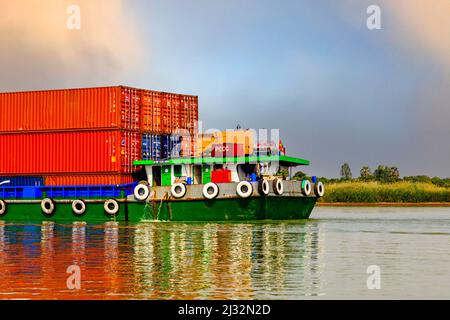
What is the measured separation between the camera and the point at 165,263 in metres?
21.4

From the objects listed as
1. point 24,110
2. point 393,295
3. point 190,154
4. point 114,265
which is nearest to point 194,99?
point 190,154

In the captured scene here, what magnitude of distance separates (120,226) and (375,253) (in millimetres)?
18800

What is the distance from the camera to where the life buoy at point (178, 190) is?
4219 centimetres

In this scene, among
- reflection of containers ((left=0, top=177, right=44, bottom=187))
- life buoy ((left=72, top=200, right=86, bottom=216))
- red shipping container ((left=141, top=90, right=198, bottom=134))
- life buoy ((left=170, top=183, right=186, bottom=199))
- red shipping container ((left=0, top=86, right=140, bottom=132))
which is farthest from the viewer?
reflection of containers ((left=0, top=177, right=44, bottom=187))

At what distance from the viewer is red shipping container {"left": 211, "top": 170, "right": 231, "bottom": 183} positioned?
4228cm

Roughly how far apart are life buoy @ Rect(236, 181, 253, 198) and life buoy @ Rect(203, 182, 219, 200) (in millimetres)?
1197

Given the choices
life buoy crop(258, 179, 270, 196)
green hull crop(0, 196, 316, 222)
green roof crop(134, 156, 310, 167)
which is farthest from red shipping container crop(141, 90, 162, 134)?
life buoy crop(258, 179, 270, 196)

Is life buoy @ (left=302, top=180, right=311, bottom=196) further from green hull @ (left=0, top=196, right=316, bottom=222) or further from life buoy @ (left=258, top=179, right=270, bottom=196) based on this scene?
life buoy @ (left=258, top=179, right=270, bottom=196)

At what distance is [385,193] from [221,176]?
38.6 metres

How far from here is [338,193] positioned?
77.1 metres

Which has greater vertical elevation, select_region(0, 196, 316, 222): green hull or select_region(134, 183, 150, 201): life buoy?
select_region(134, 183, 150, 201): life buoy

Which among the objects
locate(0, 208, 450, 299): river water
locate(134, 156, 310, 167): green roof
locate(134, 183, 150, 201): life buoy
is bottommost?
locate(0, 208, 450, 299): river water

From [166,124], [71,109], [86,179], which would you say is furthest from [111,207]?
[71,109]

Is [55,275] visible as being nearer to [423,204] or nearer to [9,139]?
[9,139]
